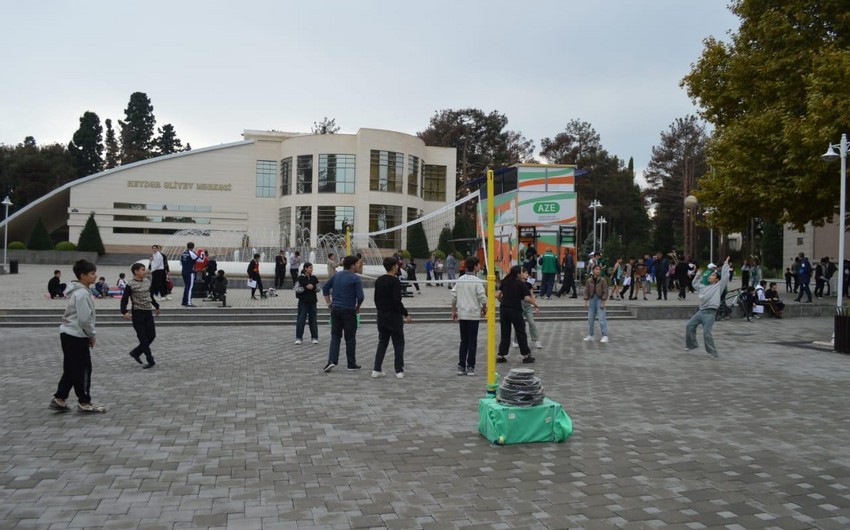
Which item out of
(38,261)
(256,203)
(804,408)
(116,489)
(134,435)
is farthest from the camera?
(256,203)

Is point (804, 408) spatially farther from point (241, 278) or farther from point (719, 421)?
point (241, 278)

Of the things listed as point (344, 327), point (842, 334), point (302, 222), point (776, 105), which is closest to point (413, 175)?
point (302, 222)

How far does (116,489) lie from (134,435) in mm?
1610

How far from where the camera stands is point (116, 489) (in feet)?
15.2

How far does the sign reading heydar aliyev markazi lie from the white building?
0.28 feet

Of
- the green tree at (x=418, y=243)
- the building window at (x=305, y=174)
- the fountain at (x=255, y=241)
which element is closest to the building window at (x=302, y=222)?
the fountain at (x=255, y=241)

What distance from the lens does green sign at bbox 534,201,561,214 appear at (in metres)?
26.6

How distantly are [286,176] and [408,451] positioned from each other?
1956 inches

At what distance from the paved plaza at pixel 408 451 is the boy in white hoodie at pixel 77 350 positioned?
26 cm

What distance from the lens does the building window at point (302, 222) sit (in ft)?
167

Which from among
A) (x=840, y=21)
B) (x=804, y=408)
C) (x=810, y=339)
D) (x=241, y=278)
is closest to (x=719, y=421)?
(x=804, y=408)

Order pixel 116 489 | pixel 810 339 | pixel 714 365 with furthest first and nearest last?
pixel 810 339 → pixel 714 365 → pixel 116 489

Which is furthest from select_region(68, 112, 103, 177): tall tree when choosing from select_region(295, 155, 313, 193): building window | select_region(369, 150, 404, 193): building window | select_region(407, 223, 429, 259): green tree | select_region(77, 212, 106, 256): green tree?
select_region(407, 223, 429, 259): green tree

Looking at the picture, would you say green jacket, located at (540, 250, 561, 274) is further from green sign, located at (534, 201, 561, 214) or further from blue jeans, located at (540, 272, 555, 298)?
green sign, located at (534, 201, 561, 214)
